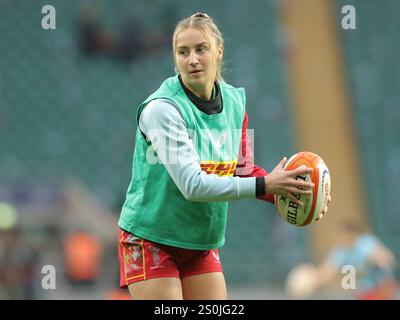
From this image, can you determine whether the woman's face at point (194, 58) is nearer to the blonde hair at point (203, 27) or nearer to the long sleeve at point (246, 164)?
the blonde hair at point (203, 27)

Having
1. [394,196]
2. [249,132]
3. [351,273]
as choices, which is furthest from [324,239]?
[249,132]

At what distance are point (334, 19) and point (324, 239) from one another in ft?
12.1

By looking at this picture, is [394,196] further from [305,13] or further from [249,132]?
[249,132]

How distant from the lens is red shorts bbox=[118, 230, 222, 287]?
3.56m

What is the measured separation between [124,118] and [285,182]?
9.55 meters

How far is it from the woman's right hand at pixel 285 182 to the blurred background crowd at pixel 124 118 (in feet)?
23.6

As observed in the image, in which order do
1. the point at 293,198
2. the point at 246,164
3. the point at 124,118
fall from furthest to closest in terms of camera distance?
the point at 124,118
the point at 246,164
the point at 293,198

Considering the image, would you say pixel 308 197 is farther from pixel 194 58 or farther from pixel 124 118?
pixel 124 118

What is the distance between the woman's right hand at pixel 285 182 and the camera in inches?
134

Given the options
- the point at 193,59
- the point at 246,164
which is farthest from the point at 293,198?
the point at 193,59

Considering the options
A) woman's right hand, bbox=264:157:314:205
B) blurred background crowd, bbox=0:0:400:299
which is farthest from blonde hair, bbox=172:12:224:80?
blurred background crowd, bbox=0:0:400:299

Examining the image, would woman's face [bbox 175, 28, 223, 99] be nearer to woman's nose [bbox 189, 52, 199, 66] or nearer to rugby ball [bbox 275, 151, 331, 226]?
woman's nose [bbox 189, 52, 199, 66]

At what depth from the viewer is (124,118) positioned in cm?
1284

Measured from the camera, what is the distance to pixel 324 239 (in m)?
12.0
